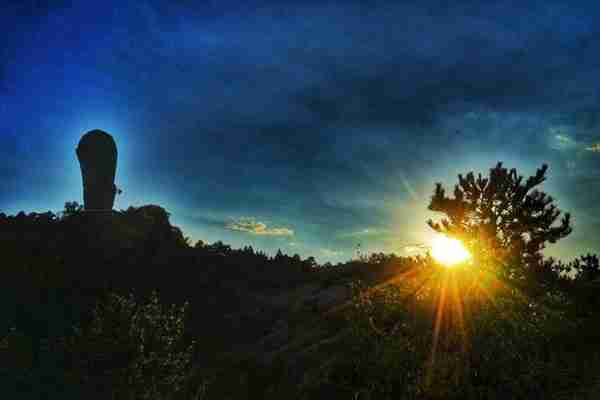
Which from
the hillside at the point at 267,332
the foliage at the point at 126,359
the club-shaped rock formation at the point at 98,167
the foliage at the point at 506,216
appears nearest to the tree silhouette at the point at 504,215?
the foliage at the point at 506,216

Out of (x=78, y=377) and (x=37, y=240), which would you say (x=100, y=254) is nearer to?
(x=37, y=240)

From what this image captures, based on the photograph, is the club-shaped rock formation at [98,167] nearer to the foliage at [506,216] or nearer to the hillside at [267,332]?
the hillside at [267,332]

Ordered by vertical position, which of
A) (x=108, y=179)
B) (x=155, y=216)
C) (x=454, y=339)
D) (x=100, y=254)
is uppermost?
(x=108, y=179)

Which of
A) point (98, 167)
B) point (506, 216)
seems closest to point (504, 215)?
point (506, 216)

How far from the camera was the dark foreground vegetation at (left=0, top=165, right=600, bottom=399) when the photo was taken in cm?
934

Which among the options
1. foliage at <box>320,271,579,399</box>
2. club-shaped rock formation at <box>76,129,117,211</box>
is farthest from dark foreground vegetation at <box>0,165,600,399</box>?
club-shaped rock formation at <box>76,129,117,211</box>

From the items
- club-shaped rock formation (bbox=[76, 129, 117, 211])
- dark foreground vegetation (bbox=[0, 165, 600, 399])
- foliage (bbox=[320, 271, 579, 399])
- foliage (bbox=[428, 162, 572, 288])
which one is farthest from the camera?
club-shaped rock formation (bbox=[76, 129, 117, 211])

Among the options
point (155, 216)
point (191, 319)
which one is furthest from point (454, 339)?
point (155, 216)

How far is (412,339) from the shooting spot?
10.7 meters

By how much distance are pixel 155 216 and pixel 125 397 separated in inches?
832

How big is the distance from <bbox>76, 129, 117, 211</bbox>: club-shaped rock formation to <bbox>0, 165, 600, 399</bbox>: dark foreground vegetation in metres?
24.3

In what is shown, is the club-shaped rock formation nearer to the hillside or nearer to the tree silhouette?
the hillside

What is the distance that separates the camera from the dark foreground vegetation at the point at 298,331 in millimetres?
9344

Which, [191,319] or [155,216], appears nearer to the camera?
[191,319]
